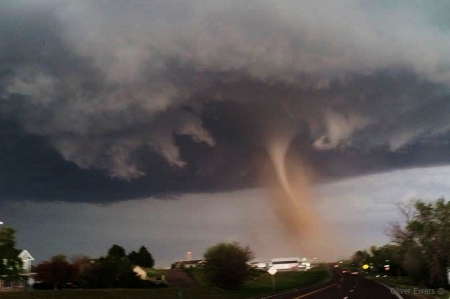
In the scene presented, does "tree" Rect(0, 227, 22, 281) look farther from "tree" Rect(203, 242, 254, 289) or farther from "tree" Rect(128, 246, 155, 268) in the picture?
"tree" Rect(128, 246, 155, 268)

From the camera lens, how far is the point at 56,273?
71.3m

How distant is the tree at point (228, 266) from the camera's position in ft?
243

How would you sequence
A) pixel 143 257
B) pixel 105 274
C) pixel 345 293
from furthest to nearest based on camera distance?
pixel 143 257, pixel 105 274, pixel 345 293

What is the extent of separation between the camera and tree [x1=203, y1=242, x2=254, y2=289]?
7419cm

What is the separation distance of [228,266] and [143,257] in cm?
6077

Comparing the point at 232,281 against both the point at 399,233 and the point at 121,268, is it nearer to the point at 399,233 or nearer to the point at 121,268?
the point at 121,268

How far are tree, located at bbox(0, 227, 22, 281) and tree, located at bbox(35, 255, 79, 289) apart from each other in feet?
69.8

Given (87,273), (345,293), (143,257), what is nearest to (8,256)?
(87,273)

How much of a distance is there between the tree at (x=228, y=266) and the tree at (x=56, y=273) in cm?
1718

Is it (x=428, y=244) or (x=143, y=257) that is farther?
(x=143, y=257)

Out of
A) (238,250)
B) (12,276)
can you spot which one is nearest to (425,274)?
(238,250)

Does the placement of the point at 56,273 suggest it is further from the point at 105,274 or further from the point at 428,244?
the point at 428,244

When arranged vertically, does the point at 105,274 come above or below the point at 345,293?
above

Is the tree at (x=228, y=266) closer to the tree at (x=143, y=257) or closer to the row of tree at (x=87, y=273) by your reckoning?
the row of tree at (x=87, y=273)
